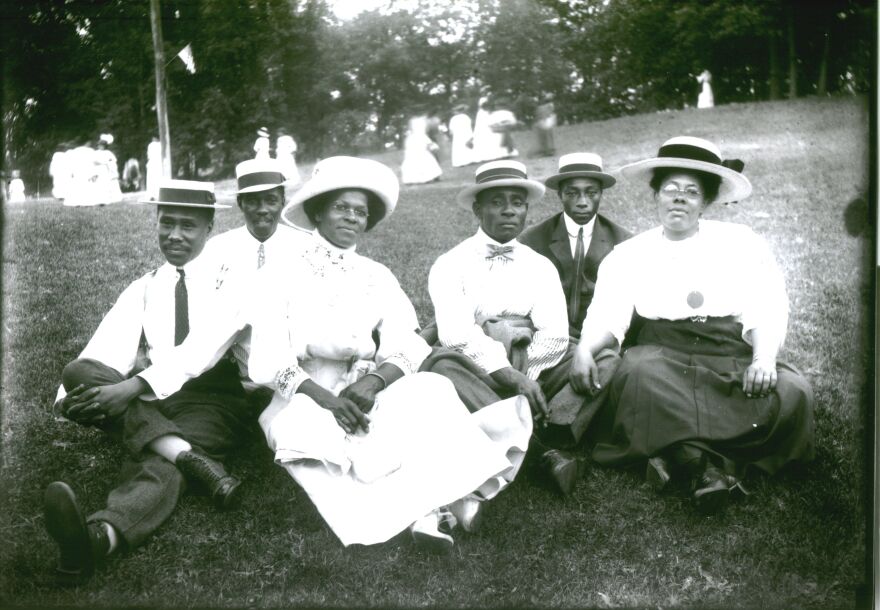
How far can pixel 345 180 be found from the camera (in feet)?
12.1

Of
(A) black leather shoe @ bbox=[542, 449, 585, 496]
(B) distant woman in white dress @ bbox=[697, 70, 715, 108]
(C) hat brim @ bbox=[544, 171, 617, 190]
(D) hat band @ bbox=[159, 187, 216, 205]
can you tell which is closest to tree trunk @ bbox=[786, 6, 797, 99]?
(B) distant woman in white dress @ bbox=[697, 70, 715, 108]

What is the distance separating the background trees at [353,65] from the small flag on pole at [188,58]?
27mm

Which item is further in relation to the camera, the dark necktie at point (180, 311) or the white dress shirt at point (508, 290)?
the white dress shirt at point (508, 290)

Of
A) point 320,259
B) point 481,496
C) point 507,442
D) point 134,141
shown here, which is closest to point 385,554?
point 481,496

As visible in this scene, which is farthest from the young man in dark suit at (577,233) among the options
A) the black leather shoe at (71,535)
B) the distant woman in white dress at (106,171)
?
the black leather shoe at (71,535)

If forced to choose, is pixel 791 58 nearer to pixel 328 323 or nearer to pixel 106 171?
pixel 328 323

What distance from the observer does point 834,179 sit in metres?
4.00

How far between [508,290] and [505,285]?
0.03 m

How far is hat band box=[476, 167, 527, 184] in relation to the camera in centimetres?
427

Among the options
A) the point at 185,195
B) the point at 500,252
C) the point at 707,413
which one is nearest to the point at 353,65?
the point at 185,195

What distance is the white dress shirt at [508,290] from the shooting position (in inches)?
166

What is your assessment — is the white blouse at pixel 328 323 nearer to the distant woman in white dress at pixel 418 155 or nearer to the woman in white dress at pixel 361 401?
the woman in white dress at pixel 361 401

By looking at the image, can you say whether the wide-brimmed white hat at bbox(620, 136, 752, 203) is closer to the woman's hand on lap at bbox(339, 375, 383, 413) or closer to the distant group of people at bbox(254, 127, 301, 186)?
the woman's hand on lap at bbox(339, 375, 383, 413)

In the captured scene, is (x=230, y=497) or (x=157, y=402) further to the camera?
(x=157, y=402)
